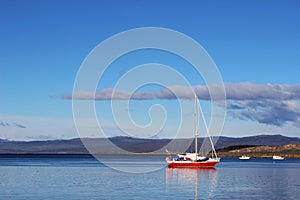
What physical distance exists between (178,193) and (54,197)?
12.7m

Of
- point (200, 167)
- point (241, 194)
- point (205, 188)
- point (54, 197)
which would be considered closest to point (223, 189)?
point (205, 188)

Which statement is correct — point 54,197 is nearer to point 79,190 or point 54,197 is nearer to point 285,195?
point 79,190

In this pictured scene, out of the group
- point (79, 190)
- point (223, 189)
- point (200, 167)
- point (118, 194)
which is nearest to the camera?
point (118, 194)

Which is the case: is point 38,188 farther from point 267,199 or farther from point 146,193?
point 267,199

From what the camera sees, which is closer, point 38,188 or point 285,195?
point 285,195

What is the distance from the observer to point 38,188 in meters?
58.9

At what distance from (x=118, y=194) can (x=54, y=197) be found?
654cm

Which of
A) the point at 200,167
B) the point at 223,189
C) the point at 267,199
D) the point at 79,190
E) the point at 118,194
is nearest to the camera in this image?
the point at 267,199

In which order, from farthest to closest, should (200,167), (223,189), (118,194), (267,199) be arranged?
(200,167) < (223,189) < (118,194) < (267,199)

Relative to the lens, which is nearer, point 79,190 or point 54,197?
point 54,197

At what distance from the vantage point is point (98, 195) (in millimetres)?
51031

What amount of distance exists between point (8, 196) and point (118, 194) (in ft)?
33.1

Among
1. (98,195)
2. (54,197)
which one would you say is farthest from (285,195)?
(54,197)

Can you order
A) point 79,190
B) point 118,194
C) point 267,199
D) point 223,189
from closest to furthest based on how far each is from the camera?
point 267,199 → point 118,194 → point 79,190 → point 223,189
